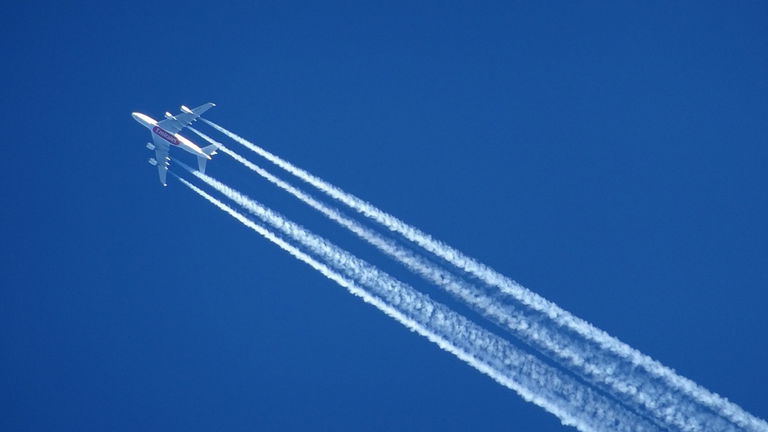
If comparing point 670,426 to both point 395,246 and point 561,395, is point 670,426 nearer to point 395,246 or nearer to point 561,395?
point 561,395

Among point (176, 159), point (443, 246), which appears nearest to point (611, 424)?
point (443, 246)

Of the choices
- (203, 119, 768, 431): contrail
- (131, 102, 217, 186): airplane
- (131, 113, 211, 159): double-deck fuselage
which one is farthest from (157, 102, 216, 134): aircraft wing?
(203, 119, 768, 431): contrail

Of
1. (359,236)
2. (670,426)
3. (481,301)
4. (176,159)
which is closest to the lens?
(670,426)

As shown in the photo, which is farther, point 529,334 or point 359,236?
point 359,236

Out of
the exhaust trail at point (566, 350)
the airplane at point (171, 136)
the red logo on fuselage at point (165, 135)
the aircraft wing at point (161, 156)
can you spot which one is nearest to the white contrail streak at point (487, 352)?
the exhaust trail at point (566, 350)

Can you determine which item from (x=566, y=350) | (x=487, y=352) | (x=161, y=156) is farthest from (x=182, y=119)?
(x=566, y=350)

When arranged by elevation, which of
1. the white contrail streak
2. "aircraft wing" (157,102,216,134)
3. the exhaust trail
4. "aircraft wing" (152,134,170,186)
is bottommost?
the white contrail streak

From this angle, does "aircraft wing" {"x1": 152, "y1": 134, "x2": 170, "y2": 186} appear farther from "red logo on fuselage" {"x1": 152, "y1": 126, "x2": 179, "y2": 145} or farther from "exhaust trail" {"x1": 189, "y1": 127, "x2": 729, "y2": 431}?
"exhaust trail" {"x1": 189, "y1": 127, "x2": 729, "y2": 431}

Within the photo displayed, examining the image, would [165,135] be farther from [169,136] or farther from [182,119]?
[182,119]
